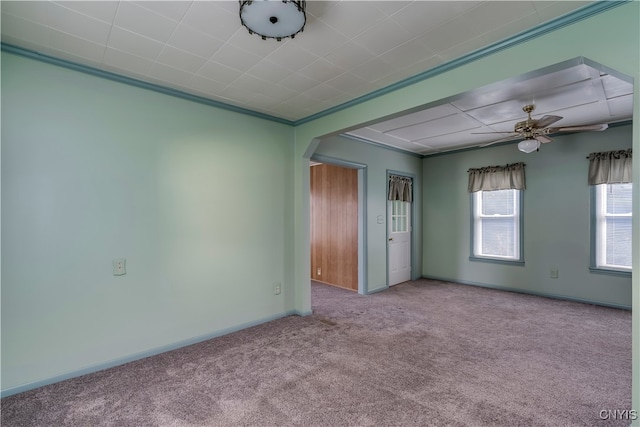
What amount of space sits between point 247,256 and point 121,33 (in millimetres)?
2342

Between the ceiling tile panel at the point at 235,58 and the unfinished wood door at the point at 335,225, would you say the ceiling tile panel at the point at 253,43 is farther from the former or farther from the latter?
the unfinished wood door at the point at 335,225

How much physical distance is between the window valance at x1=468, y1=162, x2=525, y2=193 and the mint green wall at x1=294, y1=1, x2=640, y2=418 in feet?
11.2

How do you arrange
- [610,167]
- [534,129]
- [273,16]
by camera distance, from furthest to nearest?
[610,167]
[534,129]
[273,16]

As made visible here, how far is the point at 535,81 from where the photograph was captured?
9.39ft

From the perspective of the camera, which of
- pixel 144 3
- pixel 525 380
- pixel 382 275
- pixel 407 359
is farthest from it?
pixel 382 275

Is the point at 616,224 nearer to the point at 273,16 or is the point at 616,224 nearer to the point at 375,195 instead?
the point at 375,195

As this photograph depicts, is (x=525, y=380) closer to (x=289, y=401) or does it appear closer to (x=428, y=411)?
(x=428, y=411)

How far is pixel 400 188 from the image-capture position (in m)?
5.74

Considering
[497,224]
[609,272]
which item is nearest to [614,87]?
[609,272]

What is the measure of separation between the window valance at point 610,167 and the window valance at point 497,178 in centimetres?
89

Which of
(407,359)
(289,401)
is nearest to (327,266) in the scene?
(407,359)

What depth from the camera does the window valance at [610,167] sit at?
405cm

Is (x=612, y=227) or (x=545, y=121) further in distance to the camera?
(x=612, y=227)

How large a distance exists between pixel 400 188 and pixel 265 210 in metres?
Result: 3.05
